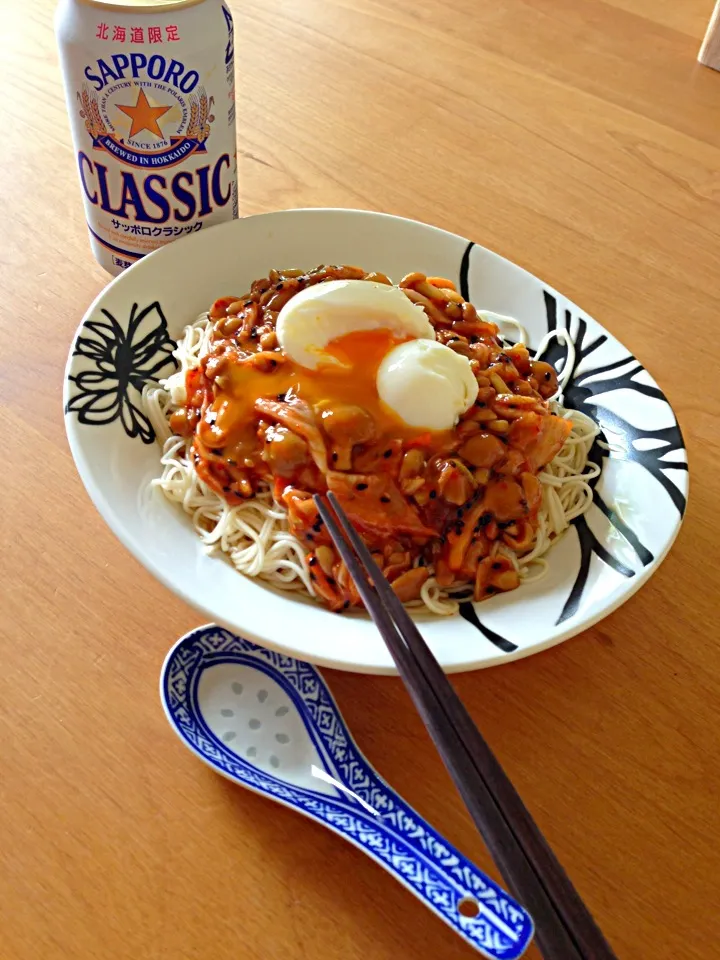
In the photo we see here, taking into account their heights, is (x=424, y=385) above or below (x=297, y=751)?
above

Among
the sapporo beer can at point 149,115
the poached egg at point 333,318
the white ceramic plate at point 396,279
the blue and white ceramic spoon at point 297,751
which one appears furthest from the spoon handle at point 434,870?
the sapporo beer can at point 149,115

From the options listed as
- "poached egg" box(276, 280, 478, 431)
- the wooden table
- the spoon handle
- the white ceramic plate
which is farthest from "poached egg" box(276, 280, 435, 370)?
the spoon handle

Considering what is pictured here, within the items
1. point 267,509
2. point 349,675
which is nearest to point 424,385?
point 267,509

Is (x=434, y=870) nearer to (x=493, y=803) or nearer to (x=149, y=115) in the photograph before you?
(x=493, y=803)

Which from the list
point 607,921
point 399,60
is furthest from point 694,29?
point 607,921

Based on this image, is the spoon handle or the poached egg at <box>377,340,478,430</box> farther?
the poached egg at <box>377,340,478,430</box>

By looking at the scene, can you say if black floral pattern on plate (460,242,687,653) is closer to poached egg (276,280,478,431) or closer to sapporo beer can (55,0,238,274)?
poached egg (276,280,478,431)

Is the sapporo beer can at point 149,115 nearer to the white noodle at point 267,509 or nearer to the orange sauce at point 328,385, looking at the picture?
the white noodle at point 267,509
